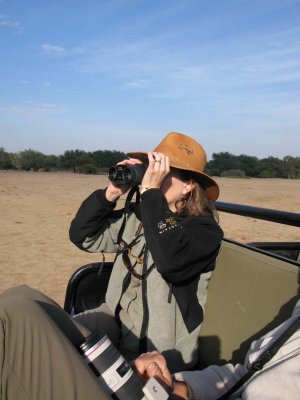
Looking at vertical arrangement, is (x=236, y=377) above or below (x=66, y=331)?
below

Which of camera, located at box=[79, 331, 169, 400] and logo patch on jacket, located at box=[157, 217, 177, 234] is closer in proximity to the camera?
camera, located at box=[79, 331, 169, 400]

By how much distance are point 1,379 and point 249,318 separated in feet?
3.90

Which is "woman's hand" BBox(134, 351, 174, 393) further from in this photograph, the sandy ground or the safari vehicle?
the sandy ground

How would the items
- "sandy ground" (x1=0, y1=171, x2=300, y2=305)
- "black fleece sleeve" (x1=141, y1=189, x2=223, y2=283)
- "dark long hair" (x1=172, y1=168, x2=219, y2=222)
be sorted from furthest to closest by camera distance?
"sandy ground" (x1=0, y1=171, x2=300, y2=305) → "dark long hair" (x1=172, y1=168, x2=219, y2=222) → "black fleece sleeve" (x1=141, y1=189, x2=223, y2=283)

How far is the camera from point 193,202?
2.62 meters

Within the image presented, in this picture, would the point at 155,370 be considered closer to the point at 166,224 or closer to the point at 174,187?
the point at 166,224

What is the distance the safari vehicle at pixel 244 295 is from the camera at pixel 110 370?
73cm

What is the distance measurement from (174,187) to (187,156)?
0.19m

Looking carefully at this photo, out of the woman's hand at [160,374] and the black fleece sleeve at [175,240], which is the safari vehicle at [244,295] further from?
the woman's hand at [160,374]

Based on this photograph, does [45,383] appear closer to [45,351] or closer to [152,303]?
[45,351]

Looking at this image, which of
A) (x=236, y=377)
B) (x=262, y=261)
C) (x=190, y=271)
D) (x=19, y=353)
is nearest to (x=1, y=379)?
(x=19, y=353)

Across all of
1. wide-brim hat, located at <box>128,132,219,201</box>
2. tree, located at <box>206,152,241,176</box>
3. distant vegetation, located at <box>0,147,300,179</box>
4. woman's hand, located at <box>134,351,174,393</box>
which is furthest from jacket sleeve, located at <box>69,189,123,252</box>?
tree, located at <box>206,152,241,176</box>

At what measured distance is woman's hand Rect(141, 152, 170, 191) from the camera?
7.96 ft

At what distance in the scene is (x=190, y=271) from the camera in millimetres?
2336
